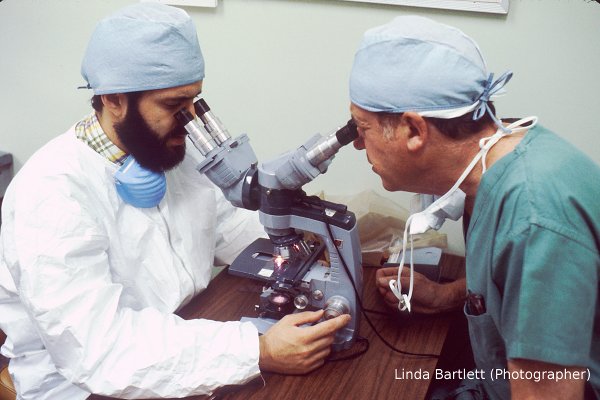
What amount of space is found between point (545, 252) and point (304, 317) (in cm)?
64

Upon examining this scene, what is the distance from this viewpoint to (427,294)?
5.03 feet

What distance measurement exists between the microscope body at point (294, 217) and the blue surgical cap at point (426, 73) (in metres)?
0.14

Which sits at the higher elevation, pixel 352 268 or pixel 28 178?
pixel 28 178

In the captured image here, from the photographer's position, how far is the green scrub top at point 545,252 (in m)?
0.94

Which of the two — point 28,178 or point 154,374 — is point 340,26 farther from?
point 154,374

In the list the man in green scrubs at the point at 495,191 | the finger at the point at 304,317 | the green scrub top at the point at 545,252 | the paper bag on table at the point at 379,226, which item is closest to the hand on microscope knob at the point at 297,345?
the finger at the point at 304,317

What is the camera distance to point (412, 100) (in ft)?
3.68

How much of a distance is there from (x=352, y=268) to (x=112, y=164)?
71 centimetres

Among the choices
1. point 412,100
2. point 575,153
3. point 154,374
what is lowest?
point 154,374

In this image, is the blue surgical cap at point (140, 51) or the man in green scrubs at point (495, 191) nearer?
the man in green scrubs at point (495, 191)

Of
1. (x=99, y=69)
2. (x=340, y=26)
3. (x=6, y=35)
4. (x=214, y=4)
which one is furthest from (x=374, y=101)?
(x=6, y=35)

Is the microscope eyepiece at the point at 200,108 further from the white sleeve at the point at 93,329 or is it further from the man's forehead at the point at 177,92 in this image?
the white sleeve at the point at 93,329

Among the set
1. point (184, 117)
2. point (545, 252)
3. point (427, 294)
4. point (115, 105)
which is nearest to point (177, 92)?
point (184, 117)

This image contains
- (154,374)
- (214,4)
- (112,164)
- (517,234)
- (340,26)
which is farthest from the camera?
(214,4)
